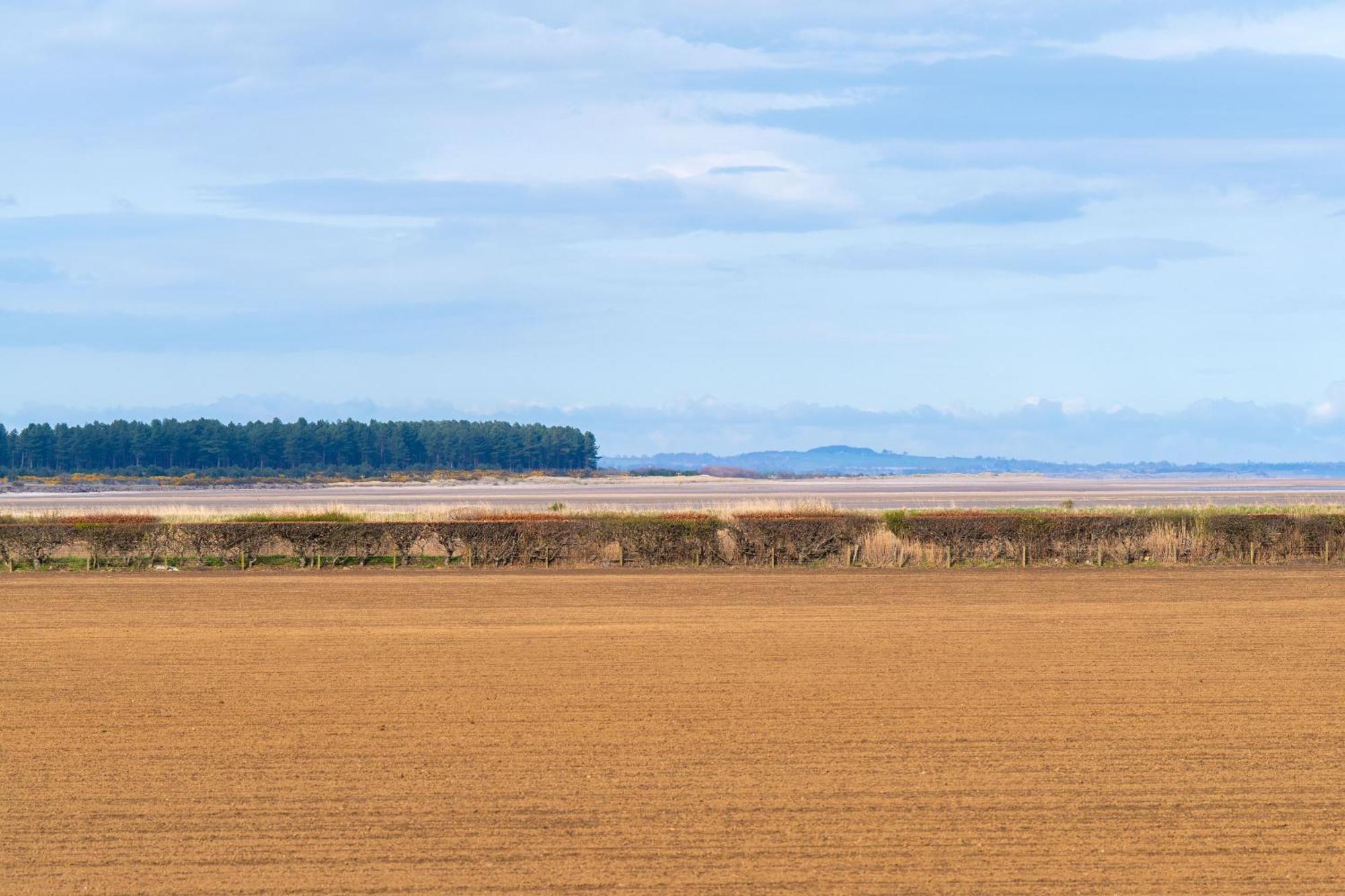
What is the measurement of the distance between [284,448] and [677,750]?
448 feet

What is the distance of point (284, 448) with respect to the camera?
140125 mm

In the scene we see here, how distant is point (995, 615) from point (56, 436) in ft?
447

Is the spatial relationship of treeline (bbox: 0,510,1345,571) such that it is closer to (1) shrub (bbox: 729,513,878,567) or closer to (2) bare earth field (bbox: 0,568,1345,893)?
(1) shrub (bbox: 729,513,878,567)

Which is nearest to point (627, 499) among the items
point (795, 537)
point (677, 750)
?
point (795, 537)

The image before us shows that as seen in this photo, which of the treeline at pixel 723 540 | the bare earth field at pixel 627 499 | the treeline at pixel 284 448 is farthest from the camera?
the treeline at pixel 284 448

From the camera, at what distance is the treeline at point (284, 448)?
136m

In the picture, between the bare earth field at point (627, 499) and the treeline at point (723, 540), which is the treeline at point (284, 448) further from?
the treeline at point (723, 540)

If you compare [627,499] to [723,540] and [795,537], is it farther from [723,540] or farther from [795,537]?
[795,537]

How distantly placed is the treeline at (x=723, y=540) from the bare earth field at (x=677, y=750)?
6.10 meters

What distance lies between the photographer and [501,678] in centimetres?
1191

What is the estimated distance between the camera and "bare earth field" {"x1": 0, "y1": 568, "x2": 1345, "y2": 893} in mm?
6809

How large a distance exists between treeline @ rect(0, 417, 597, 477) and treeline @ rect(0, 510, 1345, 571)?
369 ft

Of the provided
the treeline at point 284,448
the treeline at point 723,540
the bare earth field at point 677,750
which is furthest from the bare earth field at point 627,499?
the treeline at point 284,448

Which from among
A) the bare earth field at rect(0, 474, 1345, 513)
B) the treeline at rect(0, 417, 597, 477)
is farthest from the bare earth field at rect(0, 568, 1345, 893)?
the treeline at rect(0, 417, 597, 477)
